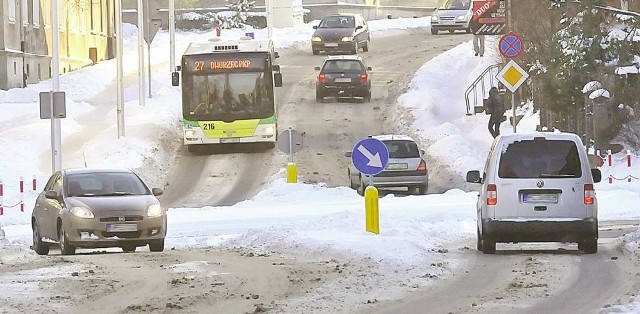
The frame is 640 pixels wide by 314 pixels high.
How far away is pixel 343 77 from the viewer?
5384 centimetres

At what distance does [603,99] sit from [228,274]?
74.7ft

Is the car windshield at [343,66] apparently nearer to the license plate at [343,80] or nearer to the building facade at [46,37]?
the license plate at [343,80]

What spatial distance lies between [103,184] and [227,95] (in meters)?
19.4

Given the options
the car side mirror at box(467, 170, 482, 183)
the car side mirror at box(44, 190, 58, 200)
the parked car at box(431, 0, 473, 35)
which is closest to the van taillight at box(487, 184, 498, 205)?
the car side mirror at box(467, 170, 482, 183)

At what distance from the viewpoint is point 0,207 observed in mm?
33625

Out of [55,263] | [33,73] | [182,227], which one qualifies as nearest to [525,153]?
[55,263]

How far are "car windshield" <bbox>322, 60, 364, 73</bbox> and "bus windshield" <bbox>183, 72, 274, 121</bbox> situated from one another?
34.8ft

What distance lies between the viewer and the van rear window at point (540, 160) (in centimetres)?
2006

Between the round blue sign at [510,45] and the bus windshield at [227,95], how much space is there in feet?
36.0

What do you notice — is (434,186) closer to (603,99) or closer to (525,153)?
(603,99)

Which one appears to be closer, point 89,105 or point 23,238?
point 23,238

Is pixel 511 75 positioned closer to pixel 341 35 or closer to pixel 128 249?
pixel 128 249

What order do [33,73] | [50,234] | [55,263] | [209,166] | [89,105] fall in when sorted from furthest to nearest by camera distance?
[33,73] < [89,105] < [209,166] < [50,234] < [55,263]

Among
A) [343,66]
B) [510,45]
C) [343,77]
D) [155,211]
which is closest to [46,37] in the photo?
[343,77]
